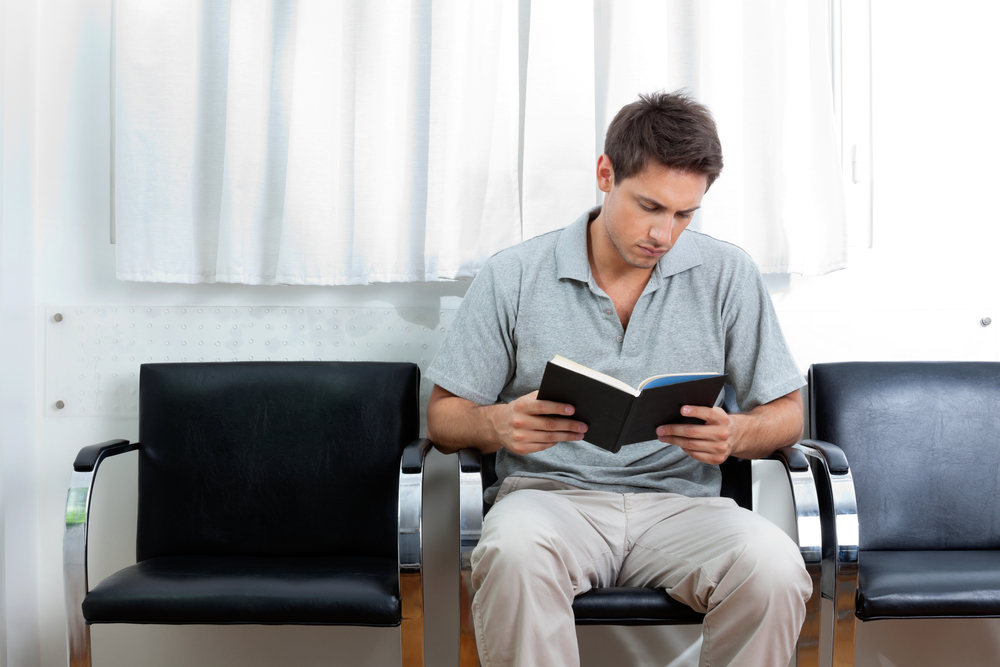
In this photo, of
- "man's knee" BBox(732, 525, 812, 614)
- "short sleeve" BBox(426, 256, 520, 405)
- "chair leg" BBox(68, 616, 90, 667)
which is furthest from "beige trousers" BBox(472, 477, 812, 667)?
"chair leg" BBox(68, 616, 90, 667)

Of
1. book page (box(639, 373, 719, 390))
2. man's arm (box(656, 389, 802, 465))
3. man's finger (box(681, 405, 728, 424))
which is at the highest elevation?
book page (box(639, 373, 719, 390))

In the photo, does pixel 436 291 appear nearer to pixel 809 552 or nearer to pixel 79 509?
pixel 79 509

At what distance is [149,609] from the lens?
4.13ft

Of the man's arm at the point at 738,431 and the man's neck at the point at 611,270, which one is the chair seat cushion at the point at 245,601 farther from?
the man's neck at the point at 611,270

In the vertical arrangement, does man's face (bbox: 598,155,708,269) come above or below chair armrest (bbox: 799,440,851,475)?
above

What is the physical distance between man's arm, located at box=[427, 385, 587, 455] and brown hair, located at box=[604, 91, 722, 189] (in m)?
0.52

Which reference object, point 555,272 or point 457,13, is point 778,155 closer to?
point 555,272

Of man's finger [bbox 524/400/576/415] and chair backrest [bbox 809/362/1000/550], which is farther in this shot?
chair backrest [bbox 809/362/1000/550]

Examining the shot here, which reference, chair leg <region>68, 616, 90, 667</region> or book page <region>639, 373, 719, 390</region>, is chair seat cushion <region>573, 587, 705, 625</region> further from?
chair leg <region>68, 616, 90, 667</region>

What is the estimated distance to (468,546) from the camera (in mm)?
1271

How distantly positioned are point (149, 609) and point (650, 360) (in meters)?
1.08

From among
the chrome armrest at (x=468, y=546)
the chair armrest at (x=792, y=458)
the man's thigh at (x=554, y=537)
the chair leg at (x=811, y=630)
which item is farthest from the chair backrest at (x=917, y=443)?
the chrome armrest at (x=468, y=546)

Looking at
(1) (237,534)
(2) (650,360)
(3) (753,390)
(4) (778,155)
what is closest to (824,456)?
(3) (753,390)

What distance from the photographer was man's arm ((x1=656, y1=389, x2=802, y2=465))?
1239 millimetres
